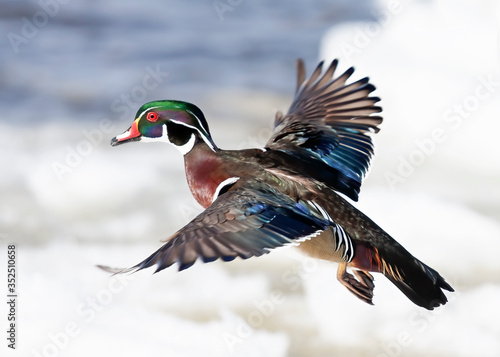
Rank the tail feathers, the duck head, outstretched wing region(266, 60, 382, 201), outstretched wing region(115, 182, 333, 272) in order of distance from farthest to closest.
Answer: outstretched wing region(266, 60, 382, 201) → the duck head → the tail feathers → outstretched wing region(115, 182, 333, 272)

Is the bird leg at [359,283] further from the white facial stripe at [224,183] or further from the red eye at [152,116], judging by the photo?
the red eye at [152,116]

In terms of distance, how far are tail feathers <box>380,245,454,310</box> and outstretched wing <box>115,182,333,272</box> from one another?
0.17 metres

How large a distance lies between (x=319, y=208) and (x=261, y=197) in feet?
0.47

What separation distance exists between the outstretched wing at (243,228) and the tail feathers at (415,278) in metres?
0.17

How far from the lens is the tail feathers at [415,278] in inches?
57.4

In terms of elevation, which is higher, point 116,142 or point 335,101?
point 335,101

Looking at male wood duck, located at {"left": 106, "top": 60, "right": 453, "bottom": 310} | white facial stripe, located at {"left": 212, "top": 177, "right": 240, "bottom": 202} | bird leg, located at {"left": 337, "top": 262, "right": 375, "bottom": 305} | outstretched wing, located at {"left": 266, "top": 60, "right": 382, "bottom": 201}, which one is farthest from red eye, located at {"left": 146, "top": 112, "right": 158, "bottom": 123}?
bird leg, located at {"left": 337, "top": 262, "right": 375, "bottom": 305}

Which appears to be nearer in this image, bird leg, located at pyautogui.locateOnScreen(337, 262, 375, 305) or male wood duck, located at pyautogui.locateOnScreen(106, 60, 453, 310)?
male wood duck, located at pyautogui.locateOnScreen(106, 60, 453, 310)

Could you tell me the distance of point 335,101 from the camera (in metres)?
1.88

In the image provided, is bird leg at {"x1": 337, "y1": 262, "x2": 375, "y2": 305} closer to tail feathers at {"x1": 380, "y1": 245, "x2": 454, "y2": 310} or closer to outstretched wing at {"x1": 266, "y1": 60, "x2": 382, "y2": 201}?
tail feathers at {"x1": 380, "y1": 245, "x2": 454, "y2": 310}

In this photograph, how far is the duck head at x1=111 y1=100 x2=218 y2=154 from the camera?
5.12 ft

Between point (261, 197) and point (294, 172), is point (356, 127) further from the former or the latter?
point (261, 197)

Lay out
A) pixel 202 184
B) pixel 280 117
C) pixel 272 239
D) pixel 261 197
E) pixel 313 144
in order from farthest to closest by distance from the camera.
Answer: pixel 280 117
pixel 313 144
pixel 202 184
pixel 261 197
pixel 272 239

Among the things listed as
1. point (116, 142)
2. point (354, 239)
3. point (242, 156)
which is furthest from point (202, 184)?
point (354, 239)
